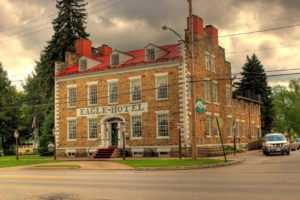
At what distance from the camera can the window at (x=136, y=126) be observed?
31719 mm

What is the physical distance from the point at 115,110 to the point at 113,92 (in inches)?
70.2

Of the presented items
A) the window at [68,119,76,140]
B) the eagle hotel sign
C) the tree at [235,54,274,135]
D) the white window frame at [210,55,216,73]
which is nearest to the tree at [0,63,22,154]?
the window at [68,119,76,140]

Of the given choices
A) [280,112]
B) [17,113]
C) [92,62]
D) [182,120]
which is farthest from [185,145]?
[280,112]

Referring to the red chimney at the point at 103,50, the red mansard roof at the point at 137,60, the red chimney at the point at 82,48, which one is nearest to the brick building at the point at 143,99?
the red mansard roof at the point at 137,60

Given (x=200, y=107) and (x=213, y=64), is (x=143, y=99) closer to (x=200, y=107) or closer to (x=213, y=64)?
(x=200, y=107)

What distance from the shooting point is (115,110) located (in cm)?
3319

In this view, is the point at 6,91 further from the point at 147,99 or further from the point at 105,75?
the point at 147,99

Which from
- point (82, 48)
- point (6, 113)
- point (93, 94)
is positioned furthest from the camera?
point (6, 113)

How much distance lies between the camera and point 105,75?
34.0 metres

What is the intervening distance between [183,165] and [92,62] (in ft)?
Answer: 62.7

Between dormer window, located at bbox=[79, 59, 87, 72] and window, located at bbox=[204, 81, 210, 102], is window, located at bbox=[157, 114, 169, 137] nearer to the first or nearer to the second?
window, located at bbox=[204, 81, 210, 102]

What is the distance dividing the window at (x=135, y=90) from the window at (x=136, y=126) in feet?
5.96

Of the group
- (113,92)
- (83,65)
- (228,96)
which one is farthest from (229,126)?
(83,65)

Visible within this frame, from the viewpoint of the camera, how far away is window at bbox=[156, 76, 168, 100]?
3073 centimetres
